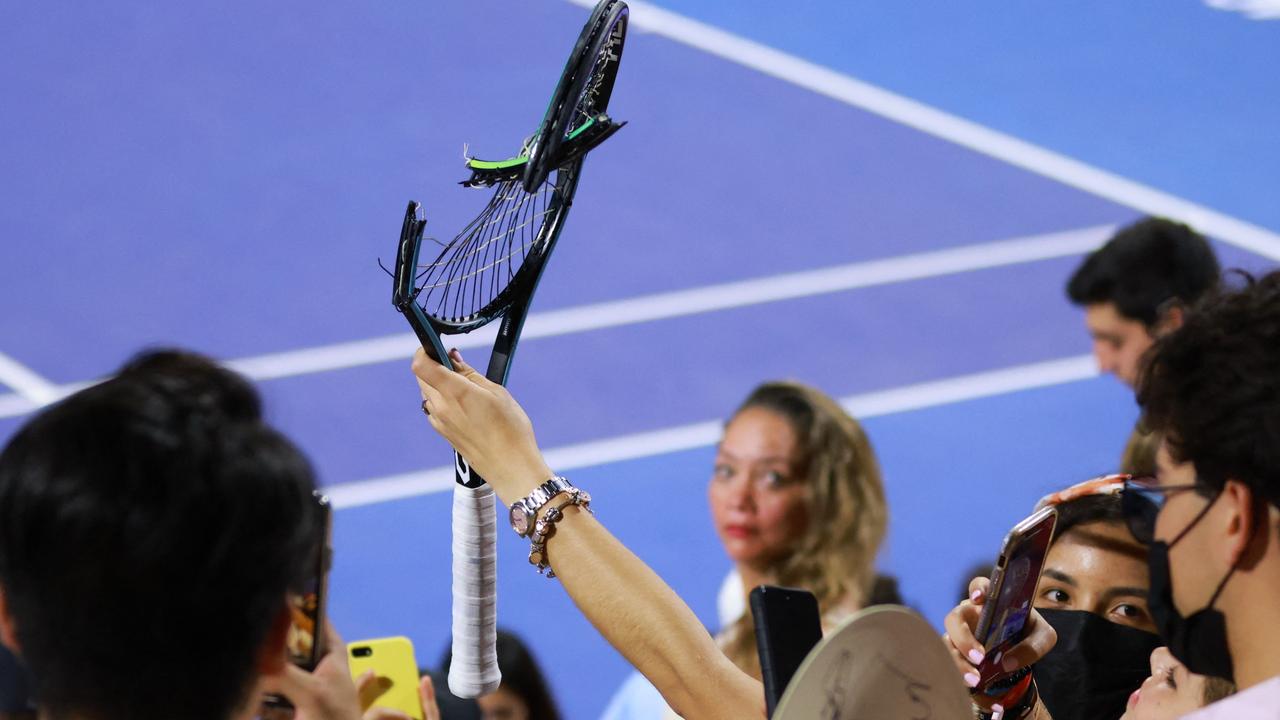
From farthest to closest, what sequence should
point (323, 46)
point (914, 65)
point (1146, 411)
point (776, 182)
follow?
1. point (914, 65)
2. point (323, 46)
3. point (776, 182)
4. point (1146, 411)

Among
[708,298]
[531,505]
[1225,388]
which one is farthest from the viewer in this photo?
[708,298]

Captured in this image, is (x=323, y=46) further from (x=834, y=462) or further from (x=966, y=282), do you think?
(x=834, y=462)

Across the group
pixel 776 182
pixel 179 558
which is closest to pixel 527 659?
pixel 179 558

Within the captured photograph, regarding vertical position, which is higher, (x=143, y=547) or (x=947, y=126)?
(x=947, y=126)

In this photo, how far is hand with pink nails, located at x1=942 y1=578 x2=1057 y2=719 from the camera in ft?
9.99

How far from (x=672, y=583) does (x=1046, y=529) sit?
4848mm

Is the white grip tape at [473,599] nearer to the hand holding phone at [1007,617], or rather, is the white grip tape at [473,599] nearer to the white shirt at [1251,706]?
the hand holding phone at [1007,617]

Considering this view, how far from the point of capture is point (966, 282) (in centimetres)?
1052

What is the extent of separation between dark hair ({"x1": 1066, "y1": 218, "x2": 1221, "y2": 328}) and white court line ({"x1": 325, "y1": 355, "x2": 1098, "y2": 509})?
2.72m

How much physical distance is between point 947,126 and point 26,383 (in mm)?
6929

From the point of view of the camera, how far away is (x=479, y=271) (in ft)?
10.4

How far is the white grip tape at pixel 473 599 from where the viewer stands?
2.93 metres

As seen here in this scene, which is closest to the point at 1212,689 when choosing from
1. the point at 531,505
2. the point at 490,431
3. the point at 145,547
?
the point at 531,505
